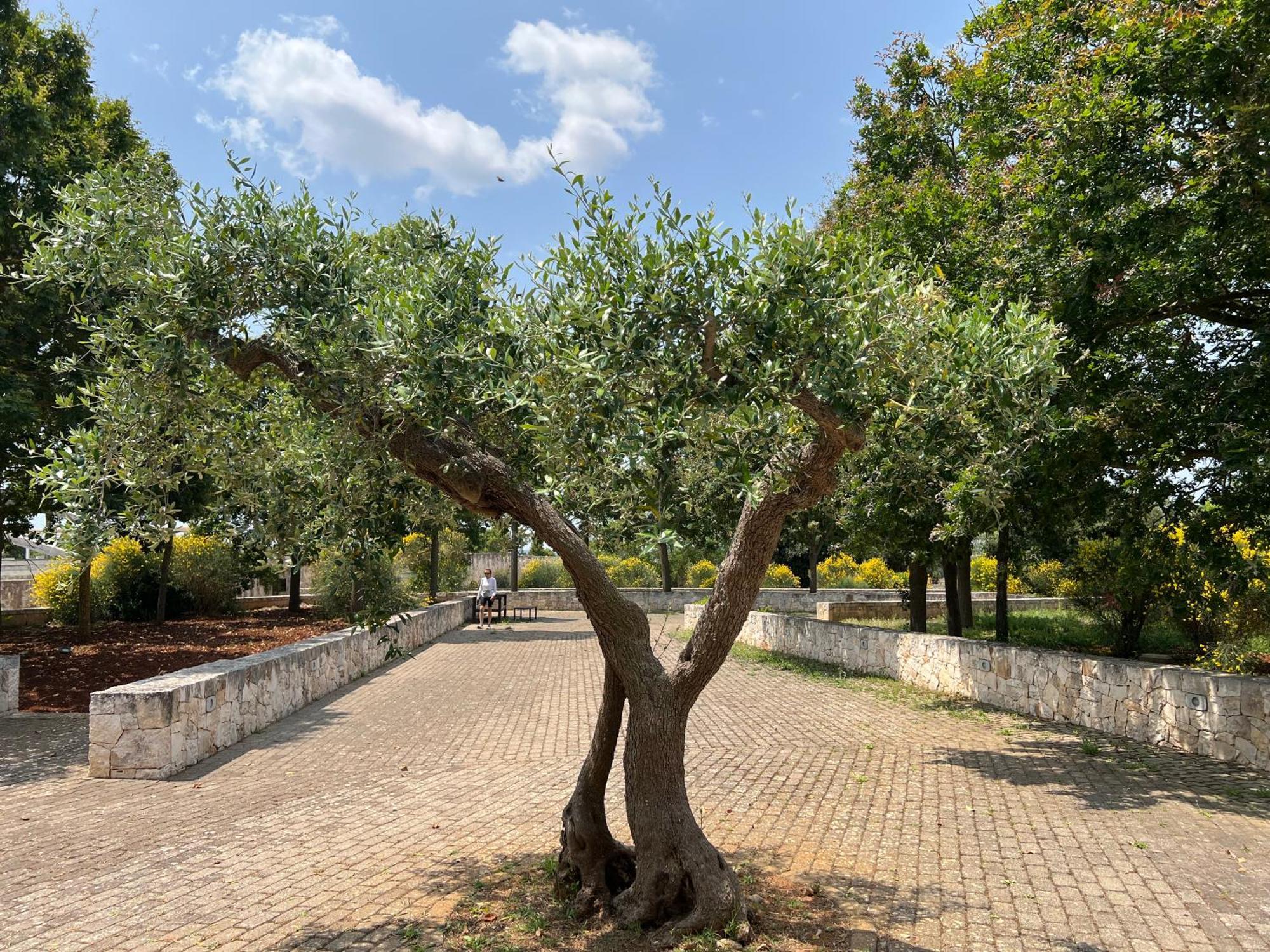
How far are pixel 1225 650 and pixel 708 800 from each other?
8104 mm

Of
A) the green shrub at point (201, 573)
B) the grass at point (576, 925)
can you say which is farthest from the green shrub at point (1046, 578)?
the grass at point (576, 925)

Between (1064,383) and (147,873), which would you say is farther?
(1064,383)

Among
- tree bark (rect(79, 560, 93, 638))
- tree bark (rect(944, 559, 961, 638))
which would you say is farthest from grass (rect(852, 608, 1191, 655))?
tree bark (rect(79, 560, 93, 638))

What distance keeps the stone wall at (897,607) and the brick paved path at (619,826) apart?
1248 centimetres

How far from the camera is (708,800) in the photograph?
7.08 m

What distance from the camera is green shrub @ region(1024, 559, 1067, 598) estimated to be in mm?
25688

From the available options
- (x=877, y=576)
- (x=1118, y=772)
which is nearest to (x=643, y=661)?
(x=1118, y=772)

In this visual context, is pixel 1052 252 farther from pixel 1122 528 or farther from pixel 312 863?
pixel 312 863

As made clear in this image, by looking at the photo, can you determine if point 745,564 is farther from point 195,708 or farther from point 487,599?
point 487,599

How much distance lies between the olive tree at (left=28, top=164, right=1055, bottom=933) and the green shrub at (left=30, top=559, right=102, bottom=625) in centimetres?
1629

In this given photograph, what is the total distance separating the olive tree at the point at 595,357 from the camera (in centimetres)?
372

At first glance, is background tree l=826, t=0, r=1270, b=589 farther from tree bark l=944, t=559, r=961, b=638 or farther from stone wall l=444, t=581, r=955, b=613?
stone wall l=444, t=581, r=955, b=613

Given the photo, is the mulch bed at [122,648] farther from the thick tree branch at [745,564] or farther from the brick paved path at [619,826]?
the thick tree branch at [745,564]

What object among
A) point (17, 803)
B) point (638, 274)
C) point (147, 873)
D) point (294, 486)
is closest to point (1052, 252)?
point (638, 274)
